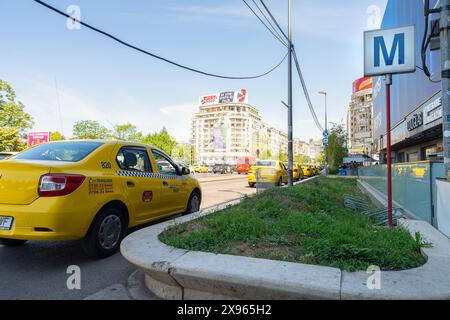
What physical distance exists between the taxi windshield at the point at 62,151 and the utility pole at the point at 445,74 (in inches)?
206

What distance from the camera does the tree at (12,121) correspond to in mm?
38438

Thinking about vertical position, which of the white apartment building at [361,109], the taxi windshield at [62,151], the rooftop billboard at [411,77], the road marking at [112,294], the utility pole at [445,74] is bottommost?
the road marking at [112,294]

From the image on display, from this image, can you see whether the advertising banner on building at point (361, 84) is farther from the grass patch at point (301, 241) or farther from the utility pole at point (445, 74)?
the grass patch at point (301, 241)

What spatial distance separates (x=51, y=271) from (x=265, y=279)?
2635 mm

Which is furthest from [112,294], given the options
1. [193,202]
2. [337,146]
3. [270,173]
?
[337,146]

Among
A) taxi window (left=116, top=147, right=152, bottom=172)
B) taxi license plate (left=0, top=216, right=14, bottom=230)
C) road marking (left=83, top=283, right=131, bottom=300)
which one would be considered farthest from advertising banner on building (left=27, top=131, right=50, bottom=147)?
road marking (left=83, top=283, right=131, bottom=300)

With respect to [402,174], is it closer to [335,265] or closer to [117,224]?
[335,265]

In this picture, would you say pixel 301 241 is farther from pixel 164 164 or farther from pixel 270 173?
pixel 270 173

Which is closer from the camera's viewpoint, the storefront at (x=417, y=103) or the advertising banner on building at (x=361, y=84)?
the storefront at (x=417, y=103)

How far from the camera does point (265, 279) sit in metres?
2.39

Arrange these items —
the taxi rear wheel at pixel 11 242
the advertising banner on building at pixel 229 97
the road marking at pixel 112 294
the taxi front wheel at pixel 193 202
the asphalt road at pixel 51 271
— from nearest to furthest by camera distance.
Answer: the road marking at pixel 112 294 < the asphalt road at pixel 51 271 < the taxi rear wheel at pixel 11 242 < the taxi front wheel at pixel 193 202 < the advertising banner on building at pixel 229 97

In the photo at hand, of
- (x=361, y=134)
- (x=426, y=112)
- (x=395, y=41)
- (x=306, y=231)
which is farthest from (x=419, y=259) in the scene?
(x=361, y=134)

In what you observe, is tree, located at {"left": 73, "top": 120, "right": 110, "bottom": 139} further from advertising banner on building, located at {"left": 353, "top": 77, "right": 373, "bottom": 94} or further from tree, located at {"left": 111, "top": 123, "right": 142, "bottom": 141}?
A: advertising banner on building, located at {"left": 353, "top": 77, "right": 373, "bottom": 94}

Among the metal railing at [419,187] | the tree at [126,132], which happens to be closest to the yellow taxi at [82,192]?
the metal railing at [419,187]
